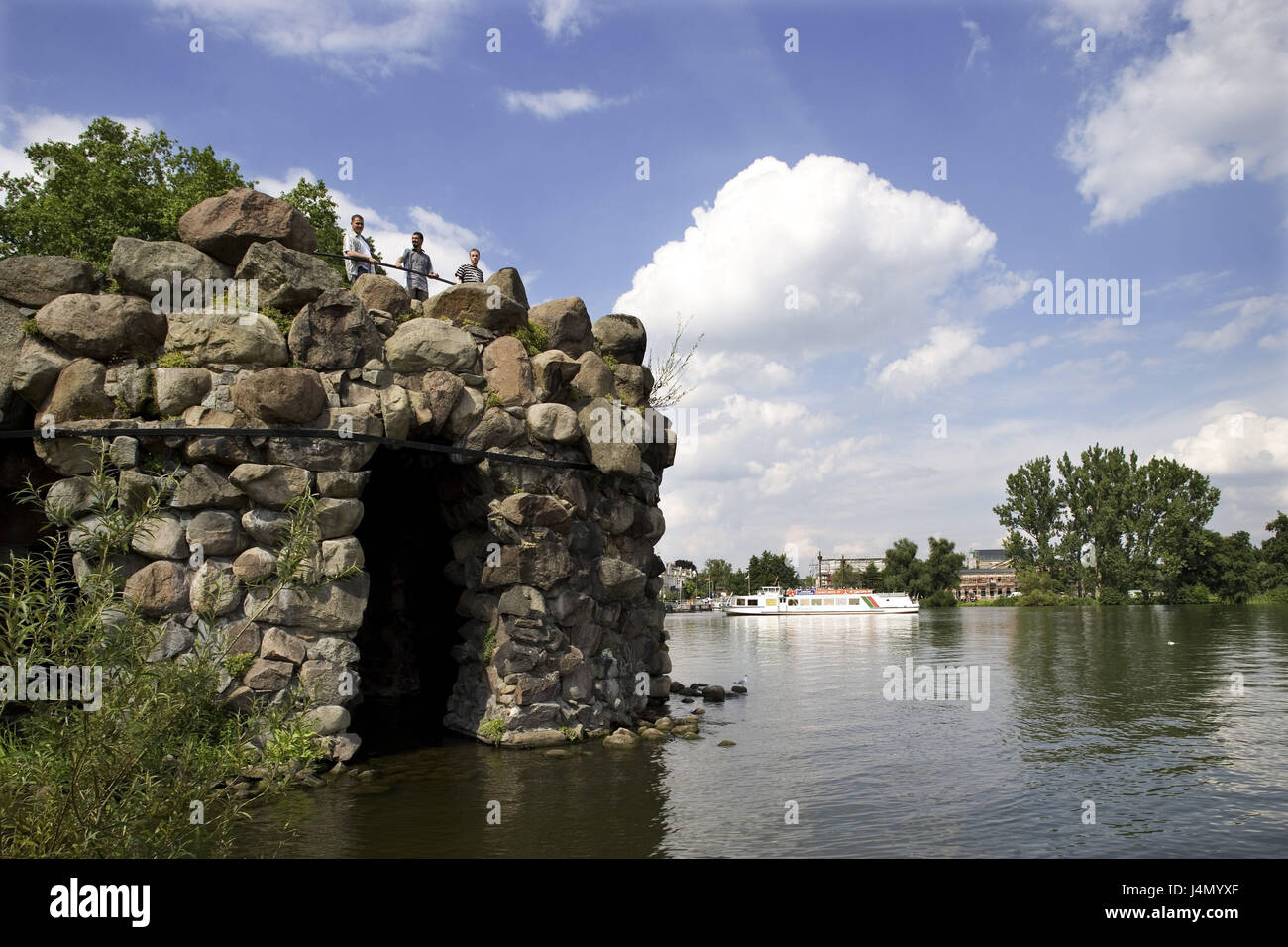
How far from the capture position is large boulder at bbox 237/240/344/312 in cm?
1427

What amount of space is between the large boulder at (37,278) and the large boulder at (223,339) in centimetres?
204

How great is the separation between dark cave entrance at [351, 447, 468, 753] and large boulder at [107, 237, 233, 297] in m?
6.84

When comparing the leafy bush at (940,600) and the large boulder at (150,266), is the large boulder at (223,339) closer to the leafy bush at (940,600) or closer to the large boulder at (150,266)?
the large boulder at (150,266)

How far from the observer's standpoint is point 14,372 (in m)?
12.9

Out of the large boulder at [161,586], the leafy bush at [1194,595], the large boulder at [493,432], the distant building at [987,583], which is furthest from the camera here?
the distant building at [987,583]

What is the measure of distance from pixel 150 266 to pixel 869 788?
48.4 ft

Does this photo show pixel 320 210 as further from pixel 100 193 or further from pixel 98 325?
pixel 98 325

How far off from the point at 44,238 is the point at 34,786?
26456 millimetres

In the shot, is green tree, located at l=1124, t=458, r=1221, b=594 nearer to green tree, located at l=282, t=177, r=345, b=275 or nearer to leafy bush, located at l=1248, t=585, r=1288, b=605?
leafy bush, located at l=1248, t=585, r=1288, b=605

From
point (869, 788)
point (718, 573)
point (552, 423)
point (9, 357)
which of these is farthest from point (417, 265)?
point (718, 573)

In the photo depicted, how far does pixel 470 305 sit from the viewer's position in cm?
1694

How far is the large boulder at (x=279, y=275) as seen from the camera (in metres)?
14.3

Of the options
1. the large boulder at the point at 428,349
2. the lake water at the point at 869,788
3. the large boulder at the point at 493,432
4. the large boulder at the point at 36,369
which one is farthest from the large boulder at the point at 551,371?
the large boulder at the point at 36,369

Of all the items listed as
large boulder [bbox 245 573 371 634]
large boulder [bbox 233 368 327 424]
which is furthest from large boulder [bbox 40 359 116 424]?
large boulder [bbox 245 573 371 634]
